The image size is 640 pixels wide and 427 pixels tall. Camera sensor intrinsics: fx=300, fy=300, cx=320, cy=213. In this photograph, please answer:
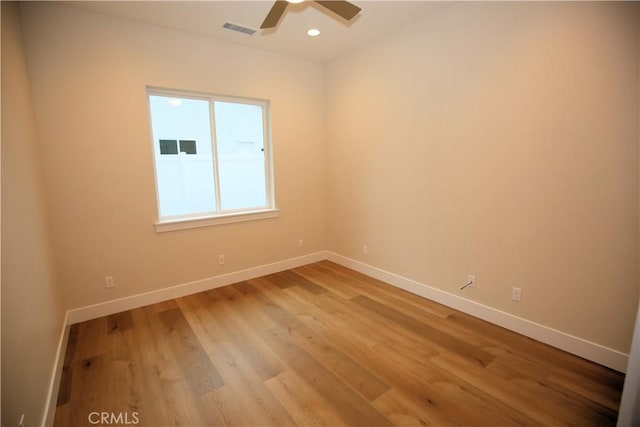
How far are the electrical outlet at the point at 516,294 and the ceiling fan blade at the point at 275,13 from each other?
9.07 feet

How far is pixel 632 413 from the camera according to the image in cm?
131

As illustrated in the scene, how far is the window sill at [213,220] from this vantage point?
125 inches

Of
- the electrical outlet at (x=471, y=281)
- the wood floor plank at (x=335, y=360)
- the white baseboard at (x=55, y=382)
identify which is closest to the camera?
the white baseboard at (x=55, y=382)

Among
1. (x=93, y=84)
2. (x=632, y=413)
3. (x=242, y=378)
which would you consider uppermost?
(x=93, y=84)

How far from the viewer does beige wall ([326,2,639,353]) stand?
1.95 meters

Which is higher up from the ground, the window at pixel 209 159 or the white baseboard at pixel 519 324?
the window at pixel 209 159

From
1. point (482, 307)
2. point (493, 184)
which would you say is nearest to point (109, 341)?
point (482, 307)

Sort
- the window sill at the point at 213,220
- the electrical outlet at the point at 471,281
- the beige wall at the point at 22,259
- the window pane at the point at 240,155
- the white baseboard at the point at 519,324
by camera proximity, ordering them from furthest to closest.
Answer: the window pane at the point at 240,155 < the window sill at the point at 213,220 < the electrical outlet at the point at 471,281 < the white baseboard at the point at 519,324 < the beige wall at the point at 22,259

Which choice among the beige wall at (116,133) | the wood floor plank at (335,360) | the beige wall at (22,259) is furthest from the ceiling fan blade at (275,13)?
the wood floor plank at (335,360)

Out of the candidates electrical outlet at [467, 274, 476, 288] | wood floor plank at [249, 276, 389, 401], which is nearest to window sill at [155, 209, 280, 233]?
wood floor plank at [249, 276, 389, 401]

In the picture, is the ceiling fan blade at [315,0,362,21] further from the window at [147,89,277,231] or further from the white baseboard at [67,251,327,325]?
the white baseboard at [67,251,327,325]

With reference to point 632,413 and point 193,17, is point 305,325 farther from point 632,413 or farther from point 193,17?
point 193,17

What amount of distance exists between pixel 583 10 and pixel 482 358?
2.45m

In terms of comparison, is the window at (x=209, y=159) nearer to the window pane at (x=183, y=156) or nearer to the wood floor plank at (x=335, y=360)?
the window pane at (x=183, y=156)
